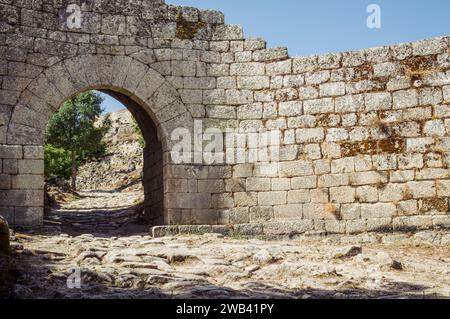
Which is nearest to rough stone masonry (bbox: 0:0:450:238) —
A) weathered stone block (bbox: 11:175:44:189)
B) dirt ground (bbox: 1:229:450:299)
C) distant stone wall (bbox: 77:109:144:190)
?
weathered stone block (bbox: 11:175:44:189)

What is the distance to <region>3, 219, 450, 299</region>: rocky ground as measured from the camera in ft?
18.1

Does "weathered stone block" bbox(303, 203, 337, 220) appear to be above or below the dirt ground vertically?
above

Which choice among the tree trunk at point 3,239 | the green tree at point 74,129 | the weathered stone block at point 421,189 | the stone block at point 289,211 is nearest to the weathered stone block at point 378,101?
the weathered stone block at point 421,189

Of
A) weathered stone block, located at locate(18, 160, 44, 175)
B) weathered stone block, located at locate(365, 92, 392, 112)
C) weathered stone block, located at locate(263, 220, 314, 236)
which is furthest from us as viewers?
weathered stone block, located at locate(365, 92, 392, 112)

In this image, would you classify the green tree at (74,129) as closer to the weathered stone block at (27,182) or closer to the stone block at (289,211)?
the weathered stone block at (27,182)

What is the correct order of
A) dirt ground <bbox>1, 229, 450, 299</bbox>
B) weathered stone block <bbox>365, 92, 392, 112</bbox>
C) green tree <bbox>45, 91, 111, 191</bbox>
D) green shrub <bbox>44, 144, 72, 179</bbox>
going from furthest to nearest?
green tree <bbox>45, 91, 111, 191</bbox>
green shrub <bbox>44, 144, 72, 179</bbox>
weathered stone block <bbox>365, 92, 392, 112</bbox>
dirt ground <bbox>1, 229, 450, 299</bbox>

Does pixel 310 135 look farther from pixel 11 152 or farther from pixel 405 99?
pixel 11 152

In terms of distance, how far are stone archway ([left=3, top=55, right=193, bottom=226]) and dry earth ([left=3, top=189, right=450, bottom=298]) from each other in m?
0.68

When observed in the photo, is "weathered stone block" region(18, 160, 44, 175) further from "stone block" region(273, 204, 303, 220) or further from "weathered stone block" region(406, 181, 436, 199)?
"weathered stone block" region(406, 181, 436, 199)

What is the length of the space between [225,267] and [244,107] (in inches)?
148

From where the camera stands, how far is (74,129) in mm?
27031

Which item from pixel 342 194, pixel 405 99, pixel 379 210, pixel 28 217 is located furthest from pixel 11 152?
pixel 405 99

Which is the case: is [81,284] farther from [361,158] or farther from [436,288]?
[361,158]

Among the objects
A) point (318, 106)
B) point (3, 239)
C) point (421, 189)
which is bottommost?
point (3, 239)
